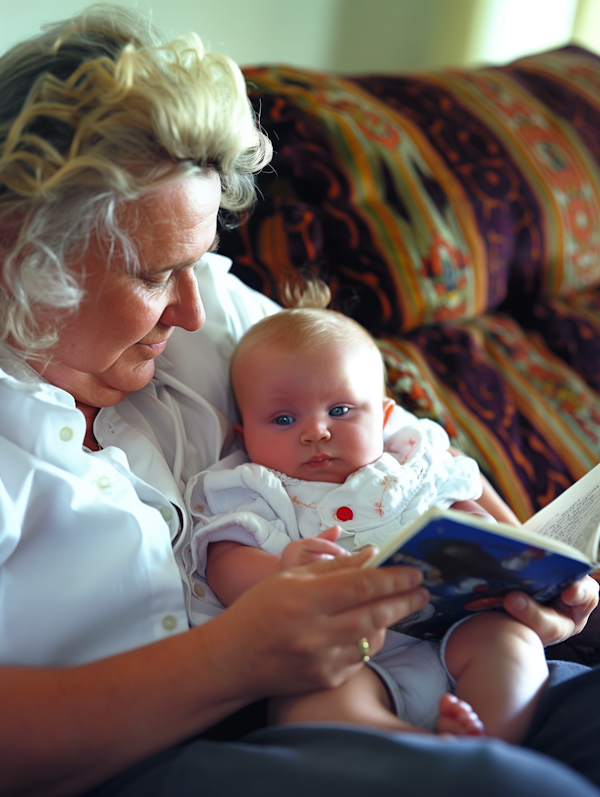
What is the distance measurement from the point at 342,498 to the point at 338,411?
0.16 meters

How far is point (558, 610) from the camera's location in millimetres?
1021

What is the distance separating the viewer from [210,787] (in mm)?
706

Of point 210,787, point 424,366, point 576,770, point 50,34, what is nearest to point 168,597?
point 210,787

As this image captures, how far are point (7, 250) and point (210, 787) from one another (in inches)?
27.0

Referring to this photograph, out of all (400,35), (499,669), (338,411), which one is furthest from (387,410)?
(400,35)

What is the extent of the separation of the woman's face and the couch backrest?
0.50 meters

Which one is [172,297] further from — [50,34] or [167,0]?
[167,0]

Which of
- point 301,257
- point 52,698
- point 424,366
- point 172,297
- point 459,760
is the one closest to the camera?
point 459,760

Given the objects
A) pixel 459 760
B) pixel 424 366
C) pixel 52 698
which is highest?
pixel 459 760

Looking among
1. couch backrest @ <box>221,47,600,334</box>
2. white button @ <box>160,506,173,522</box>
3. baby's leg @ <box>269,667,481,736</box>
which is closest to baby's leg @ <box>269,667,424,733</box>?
baby's leg @ <box>269,667,481,736</box>

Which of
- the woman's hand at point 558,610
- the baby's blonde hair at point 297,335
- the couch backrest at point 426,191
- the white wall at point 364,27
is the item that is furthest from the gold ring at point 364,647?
the white wall at point 364,27

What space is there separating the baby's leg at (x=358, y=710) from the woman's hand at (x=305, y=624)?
0.03 meters

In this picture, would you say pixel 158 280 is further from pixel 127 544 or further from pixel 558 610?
pixel 558 610

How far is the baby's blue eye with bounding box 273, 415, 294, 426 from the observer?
1200 millimetres
